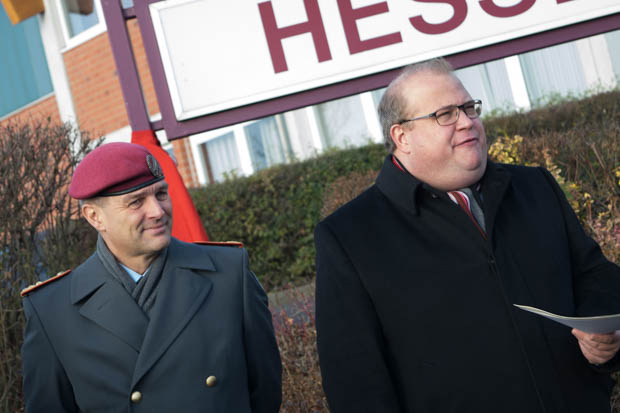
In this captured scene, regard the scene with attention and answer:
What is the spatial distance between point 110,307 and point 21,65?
494 inches

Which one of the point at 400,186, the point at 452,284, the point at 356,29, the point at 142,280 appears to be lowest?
the point at 452,284

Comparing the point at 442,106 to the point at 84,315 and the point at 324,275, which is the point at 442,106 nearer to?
the point at 324,275

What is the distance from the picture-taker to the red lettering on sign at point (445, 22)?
416cm

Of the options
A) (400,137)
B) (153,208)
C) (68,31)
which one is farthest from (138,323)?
(68,31)

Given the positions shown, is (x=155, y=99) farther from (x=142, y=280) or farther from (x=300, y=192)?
(x=142, y=280)

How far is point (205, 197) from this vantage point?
29.3ft

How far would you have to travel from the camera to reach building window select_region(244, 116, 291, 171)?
12328mm

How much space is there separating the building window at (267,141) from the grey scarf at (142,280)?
9.66 meters

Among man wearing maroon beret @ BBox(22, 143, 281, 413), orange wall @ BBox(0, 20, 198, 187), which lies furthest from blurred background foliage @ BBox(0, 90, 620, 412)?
orange wall @ BBox(0, 20, 198, 187)

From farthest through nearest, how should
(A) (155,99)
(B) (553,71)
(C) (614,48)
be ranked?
1. (A) (155,99)
2. (B) (553,71)
3. (C) (614,48)

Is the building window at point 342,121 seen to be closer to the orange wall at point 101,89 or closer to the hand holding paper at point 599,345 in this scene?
the orange wall at point 101,89

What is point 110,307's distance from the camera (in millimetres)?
2385

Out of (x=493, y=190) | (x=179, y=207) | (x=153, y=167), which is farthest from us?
(x=179, y=207)

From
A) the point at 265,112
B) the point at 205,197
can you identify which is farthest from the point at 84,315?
the point at 205,197
